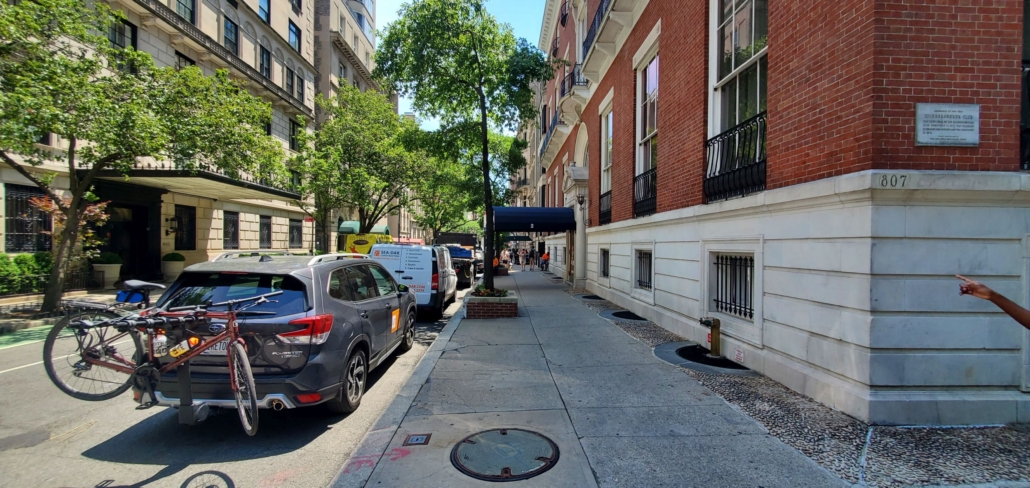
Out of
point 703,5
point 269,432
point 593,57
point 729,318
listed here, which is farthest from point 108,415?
point 593,57

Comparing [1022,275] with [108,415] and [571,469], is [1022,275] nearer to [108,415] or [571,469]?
[571,469]

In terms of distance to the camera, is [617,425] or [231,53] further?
[231,53]

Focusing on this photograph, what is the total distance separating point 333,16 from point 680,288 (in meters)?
37.8

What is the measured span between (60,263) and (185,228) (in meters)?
11.4

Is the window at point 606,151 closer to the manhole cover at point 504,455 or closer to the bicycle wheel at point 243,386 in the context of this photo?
the manhole cover at point 504,455

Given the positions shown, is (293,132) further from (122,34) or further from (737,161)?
(737,161)

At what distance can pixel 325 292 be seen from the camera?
4758mm

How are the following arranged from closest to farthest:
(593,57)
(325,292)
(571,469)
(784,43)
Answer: (571,469) → (325,292) → (784,43) → (593,57)

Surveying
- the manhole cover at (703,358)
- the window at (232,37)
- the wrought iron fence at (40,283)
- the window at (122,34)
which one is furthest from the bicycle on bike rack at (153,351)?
the window at (232,37)

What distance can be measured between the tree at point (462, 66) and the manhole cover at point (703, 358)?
549 centimetres

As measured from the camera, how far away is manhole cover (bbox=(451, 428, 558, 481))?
3.57 metres

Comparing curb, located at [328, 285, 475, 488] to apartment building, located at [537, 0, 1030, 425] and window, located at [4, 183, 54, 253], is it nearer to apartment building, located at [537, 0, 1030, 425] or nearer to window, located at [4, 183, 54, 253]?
apartment building, located at [537, 0, 1030, 425]

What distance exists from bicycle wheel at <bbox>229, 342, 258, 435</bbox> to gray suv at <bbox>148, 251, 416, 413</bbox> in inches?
5.6

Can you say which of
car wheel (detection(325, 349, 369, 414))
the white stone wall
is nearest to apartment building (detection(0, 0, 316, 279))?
car wheel (detection(325, 349, 369, 414))
